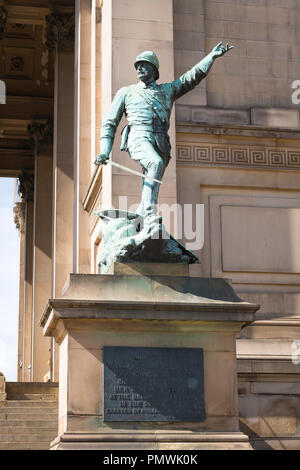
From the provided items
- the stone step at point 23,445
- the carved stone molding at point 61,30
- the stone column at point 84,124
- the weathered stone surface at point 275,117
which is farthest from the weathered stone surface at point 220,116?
the carved stone molding at point 61,30

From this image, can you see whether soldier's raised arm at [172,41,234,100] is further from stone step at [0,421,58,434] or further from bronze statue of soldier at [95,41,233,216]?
stone step at [0,421,58,434]

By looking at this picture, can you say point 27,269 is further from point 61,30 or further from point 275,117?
point 275,117

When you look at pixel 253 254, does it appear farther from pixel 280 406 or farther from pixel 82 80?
pixel 82 80

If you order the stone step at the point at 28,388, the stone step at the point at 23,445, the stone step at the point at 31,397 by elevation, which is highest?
the stone step at the point at 28,388

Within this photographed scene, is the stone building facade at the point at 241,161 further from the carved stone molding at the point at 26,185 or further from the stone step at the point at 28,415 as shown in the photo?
the carved stone molding at the point at 26,185

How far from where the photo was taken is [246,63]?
1969cm

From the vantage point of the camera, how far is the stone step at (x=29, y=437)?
643 inches

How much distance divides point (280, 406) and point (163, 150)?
5074mm

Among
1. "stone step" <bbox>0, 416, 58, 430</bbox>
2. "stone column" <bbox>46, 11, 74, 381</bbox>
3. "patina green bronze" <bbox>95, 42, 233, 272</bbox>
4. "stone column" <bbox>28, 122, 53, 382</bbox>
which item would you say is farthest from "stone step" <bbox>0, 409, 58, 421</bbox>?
"stone column" <bbox>28, 122, 53, 382</bbox>

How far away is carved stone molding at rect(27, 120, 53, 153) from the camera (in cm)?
4056

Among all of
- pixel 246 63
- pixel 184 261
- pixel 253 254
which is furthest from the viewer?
pixel 246 63

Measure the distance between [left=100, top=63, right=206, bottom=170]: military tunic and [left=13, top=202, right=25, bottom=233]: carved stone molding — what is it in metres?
37.2

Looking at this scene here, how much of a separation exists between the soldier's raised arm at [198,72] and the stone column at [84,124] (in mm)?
10016

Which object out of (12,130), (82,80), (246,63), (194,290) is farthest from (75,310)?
(12,130)
